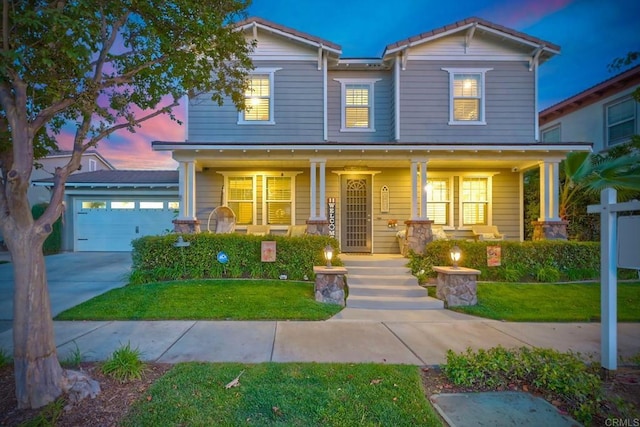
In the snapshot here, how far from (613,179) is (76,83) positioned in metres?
6.13

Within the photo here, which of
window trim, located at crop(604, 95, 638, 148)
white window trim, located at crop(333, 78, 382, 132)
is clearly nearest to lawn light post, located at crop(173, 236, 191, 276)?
white window trim, located at crop(333, 78, 382, 132)

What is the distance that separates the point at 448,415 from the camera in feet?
8.71

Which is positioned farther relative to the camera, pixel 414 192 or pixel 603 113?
pixel 603 113

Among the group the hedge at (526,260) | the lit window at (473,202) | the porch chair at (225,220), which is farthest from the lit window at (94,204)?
the lit window at (473,202)

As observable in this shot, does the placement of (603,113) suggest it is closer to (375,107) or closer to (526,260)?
(526,260)

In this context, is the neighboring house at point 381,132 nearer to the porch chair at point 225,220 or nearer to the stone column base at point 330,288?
the porch chair at point 225,220

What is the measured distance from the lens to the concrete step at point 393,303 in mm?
6172

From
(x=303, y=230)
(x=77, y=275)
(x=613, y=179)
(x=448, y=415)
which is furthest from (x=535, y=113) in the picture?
(x=77, y=275)

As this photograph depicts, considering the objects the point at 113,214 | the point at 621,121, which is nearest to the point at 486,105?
the point at 621,121

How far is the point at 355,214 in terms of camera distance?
404 inches

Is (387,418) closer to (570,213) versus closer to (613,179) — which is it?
(613,179)

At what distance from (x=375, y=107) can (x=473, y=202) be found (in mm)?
4681

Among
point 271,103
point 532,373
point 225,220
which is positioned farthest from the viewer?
point 271,103

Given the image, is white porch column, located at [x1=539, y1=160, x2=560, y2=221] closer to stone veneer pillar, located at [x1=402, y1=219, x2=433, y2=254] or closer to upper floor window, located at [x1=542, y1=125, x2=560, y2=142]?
stone veneer pillar, located at [x1=402, y1=219, x2=433, y2=254]
